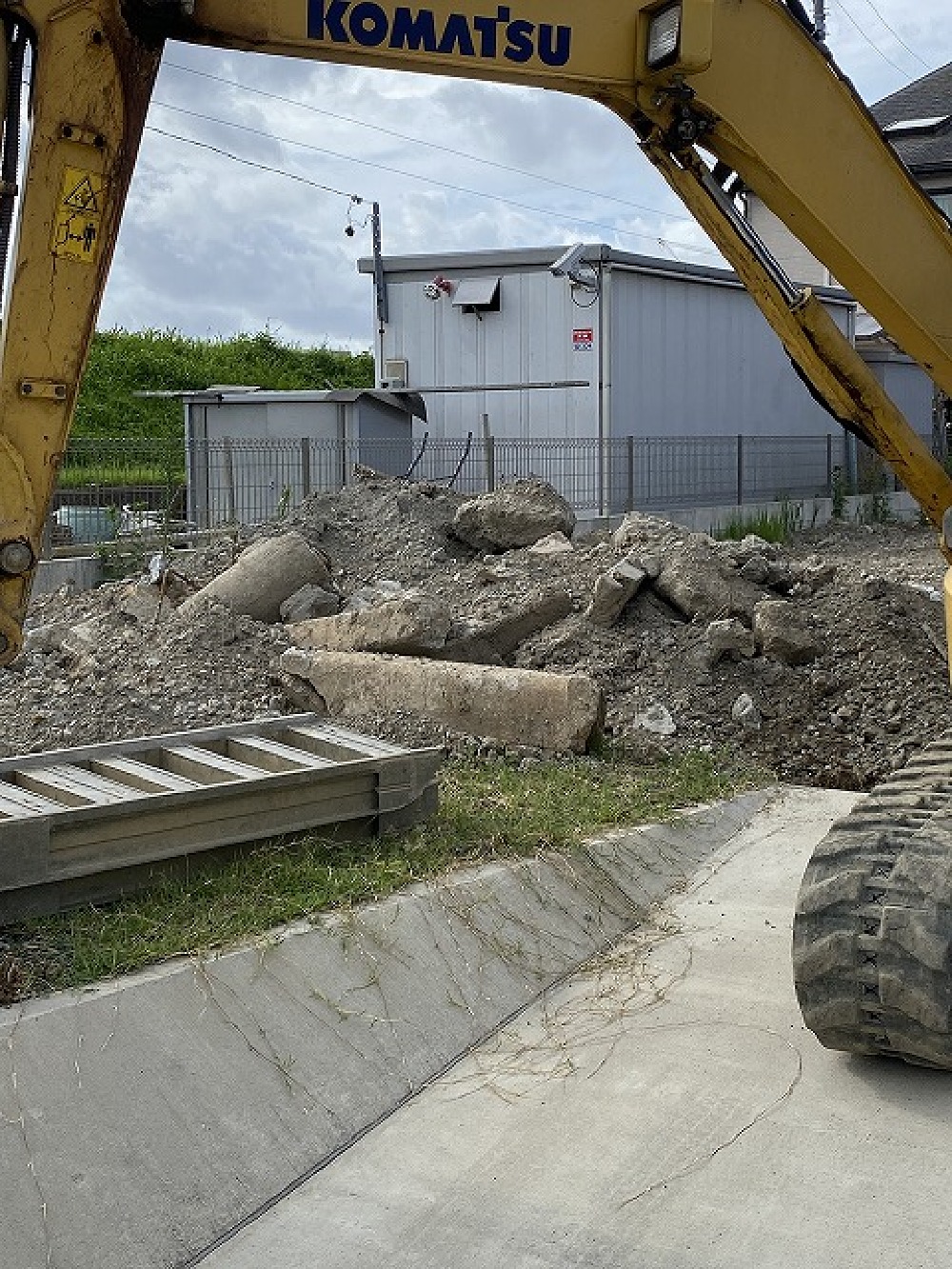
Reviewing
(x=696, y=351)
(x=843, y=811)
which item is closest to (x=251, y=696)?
(x=843, y=811)

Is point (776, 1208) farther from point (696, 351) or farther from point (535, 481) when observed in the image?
point (696, 351)

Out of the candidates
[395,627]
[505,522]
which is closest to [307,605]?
[395,627]

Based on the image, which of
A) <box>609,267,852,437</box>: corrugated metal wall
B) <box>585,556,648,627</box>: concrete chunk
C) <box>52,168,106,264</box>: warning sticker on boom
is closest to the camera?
<box>52,168,106,264</box>: warning sticker on boom

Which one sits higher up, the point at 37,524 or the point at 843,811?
the point at 37,524

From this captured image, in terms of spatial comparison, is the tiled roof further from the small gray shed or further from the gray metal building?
the small gray shed

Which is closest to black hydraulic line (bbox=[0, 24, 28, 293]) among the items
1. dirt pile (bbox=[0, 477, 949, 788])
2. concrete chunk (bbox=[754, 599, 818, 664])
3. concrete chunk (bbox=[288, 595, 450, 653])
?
dirt pile (bbox=[0, 477, 949, 788])

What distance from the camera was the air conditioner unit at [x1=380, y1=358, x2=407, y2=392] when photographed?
1956 cm

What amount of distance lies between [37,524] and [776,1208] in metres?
2.79

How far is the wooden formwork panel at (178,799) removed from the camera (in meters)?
5.47

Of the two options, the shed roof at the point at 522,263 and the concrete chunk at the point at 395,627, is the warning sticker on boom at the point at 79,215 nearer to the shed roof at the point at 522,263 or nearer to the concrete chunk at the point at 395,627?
the concrete chunk at the point at 395,627

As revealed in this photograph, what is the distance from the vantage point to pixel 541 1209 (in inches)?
175

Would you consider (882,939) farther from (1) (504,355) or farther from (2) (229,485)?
(1) (504,355)

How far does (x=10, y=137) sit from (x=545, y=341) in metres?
14.5

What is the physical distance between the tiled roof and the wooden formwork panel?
22321mm
